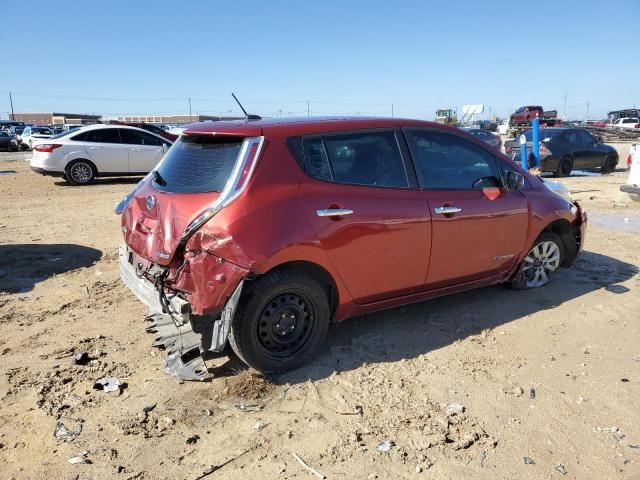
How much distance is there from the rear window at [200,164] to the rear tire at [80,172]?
35.9ft

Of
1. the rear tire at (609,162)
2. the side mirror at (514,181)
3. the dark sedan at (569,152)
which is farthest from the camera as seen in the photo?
the rear tire at (609,162)

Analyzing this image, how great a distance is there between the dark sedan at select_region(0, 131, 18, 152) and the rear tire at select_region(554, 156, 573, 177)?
32.5m

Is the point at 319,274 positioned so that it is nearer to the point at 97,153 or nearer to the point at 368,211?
the point at 368,211

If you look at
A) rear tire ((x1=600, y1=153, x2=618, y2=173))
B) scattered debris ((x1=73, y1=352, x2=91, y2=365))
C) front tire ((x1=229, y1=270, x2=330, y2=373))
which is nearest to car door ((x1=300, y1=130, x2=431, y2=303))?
front tire ((x1=229, y1=270, x2=330, y2=373))

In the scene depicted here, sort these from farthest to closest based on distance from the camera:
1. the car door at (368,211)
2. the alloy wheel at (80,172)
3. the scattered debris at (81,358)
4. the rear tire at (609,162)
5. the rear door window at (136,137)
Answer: the rear tire at (609,162) → the rear door window at (136,137) → the alloy wheel at (80,172) → the scattered debris at (81,358) → the car door at (368,211)

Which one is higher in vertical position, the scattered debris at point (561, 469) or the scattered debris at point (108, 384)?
the scattered debris at point (108, 384)

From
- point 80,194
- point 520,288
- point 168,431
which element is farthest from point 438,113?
point 168,431

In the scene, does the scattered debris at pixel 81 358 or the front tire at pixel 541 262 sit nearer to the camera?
the scattered debris at pixel 81 358

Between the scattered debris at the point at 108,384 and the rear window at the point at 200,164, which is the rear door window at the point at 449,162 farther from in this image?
the scattered debris at the point at 108,384

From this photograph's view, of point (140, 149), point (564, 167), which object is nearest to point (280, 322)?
point (140, 149)

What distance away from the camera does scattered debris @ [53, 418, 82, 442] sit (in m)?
3.00

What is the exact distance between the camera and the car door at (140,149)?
46.4 ft

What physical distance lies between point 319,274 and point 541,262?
283cm

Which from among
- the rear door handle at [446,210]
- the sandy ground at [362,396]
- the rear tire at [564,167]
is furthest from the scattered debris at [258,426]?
the rear tire at [564,167]
